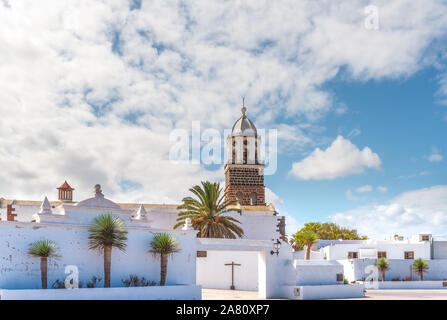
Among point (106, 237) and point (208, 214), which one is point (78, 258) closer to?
point (106, 237)

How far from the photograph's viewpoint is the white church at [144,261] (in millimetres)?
19281

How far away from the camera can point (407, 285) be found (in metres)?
37.1

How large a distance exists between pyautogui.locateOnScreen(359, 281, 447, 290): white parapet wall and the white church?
7.32 metres

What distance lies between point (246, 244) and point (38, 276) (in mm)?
10156

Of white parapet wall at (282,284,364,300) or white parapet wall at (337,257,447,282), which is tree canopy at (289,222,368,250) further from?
white parapet wall at (282,284,364,300)

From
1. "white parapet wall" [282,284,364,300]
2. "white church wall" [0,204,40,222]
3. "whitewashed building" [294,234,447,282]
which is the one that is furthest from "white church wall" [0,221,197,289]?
"whitewashed building" [294,234,447,282]

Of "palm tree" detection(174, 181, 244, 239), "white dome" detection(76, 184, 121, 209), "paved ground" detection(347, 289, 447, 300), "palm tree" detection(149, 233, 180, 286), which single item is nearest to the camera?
"white dome" detection(76, 184, 121, 209)

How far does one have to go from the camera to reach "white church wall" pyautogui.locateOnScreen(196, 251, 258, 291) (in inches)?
1230

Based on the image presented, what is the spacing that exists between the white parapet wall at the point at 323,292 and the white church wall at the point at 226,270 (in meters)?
5.98

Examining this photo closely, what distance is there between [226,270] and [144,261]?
10.2m

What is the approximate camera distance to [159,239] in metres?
22.2

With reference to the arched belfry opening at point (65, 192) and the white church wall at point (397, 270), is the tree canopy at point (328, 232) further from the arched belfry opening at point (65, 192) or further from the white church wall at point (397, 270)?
the arched belfry opening at point (65, 192)
